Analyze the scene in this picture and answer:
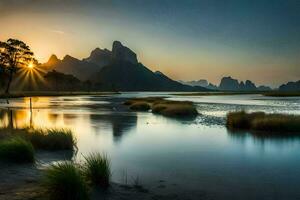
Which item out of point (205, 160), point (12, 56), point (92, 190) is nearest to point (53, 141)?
point (205, 160)

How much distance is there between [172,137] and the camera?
108 feet

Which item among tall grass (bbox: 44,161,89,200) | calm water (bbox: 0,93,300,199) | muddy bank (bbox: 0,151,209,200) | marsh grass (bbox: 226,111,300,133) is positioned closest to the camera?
tall grass (bbox: 44,161,89,200)

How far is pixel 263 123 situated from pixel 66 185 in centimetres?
3016

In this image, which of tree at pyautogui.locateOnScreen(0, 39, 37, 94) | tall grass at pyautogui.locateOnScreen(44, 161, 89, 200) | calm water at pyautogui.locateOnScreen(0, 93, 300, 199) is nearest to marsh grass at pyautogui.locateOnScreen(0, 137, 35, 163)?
calm water at pyautogui.locateOnScreen(0, 93, 300, 199)

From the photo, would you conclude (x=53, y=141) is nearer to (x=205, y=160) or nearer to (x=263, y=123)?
(x=205, y=160)

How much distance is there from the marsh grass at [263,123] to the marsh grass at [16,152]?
26309 mm

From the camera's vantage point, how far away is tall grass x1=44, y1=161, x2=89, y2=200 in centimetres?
1182

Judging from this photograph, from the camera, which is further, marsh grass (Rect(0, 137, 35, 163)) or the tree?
the tree

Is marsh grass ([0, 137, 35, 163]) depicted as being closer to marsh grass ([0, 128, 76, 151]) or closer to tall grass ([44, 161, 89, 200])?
marsh grass ([0, 128, 76, 151])

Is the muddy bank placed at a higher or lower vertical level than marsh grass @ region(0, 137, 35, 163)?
lower

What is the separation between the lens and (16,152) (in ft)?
60.8

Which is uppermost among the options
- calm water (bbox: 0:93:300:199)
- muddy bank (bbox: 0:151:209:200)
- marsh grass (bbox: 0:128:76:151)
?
marsh grass (bbox: 0:128:76:151)

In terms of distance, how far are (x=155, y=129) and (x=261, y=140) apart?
12223 millimetres

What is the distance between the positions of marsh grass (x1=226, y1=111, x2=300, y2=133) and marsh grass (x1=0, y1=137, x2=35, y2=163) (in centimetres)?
2631
